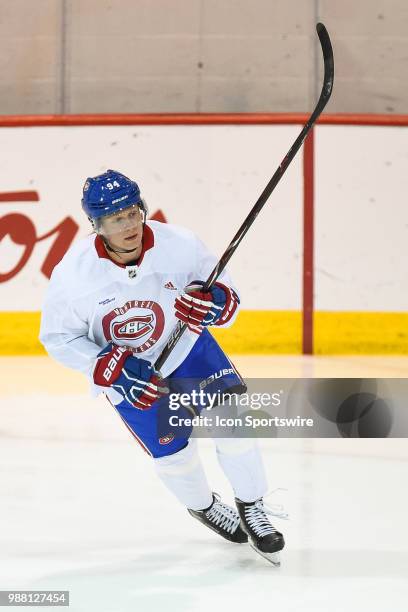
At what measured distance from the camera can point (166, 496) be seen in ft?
11.4

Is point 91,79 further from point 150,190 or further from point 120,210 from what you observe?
point 120,210

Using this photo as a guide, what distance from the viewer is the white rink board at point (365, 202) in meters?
6.17

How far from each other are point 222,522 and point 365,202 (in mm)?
3464

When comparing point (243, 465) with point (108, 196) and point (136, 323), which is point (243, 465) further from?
point (108, 196)

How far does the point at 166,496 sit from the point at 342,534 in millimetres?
633

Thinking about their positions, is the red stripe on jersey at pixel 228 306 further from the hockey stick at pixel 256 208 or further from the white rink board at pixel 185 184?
the white rink board at pixel 185 184

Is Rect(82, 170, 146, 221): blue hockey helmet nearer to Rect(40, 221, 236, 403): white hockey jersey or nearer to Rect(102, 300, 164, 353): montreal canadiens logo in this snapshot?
Rect(40, 221, 236, 403): white hockey jersey

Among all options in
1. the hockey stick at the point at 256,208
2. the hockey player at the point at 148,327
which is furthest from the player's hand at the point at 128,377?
the hockey stick at the point at 256,208

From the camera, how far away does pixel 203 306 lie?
277 centimetres

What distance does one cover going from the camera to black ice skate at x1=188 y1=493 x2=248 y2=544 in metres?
3.00

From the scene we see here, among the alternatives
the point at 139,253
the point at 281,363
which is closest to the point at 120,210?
the point at 139,253

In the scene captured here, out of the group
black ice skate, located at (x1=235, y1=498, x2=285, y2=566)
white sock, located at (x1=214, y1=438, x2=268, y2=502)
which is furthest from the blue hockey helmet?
black ice skate, located at (x1=235, y1=498, x2=285, y2=566)

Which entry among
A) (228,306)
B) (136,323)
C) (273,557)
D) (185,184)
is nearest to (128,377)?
(136,323)

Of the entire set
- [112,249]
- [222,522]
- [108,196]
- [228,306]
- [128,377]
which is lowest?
[222,522]
